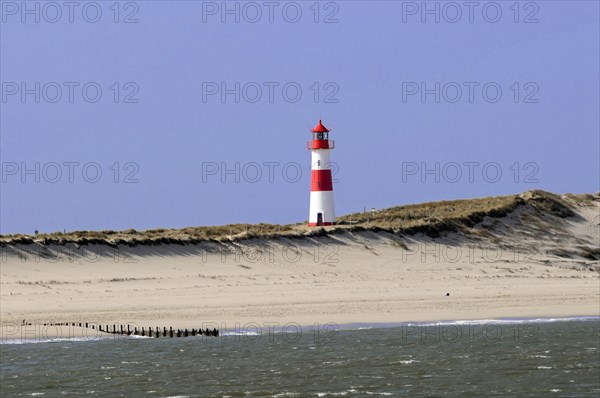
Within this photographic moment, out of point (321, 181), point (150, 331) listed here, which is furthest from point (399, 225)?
point (150, 331)

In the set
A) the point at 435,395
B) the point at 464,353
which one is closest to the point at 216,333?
the point at 464,353

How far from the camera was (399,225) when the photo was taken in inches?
1832

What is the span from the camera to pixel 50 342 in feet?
90.1

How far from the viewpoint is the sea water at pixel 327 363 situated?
21609 millimetres

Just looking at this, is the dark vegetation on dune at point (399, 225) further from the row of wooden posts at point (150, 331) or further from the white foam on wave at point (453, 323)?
the white foam on wave at point (453, 323)

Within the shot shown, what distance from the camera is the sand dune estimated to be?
32031 mm

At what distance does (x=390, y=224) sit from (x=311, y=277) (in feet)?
29.4

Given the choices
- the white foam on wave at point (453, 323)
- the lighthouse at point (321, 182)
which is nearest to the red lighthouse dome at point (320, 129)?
the lighthouse at point (321, 182)

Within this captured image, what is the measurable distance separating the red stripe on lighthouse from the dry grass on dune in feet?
5.87

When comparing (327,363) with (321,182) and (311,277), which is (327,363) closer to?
(311,277)

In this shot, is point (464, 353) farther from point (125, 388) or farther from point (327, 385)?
point (125, 388)

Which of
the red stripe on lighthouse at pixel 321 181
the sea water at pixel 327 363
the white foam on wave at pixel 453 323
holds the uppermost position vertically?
the red stripe on lighthouse at pixel 321 181

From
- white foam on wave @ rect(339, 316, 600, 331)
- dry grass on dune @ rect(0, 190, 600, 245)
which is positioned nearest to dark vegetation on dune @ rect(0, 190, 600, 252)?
dry grass on dune @ rect(0, 190, 600, 245)

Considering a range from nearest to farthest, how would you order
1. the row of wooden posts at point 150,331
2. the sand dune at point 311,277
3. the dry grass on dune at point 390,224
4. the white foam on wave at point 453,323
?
the row of wooden posts at point 150,331, the white foam on wave at point 453,323, the sand dune at point 311,277, the dry grass on dune at point 390,224
